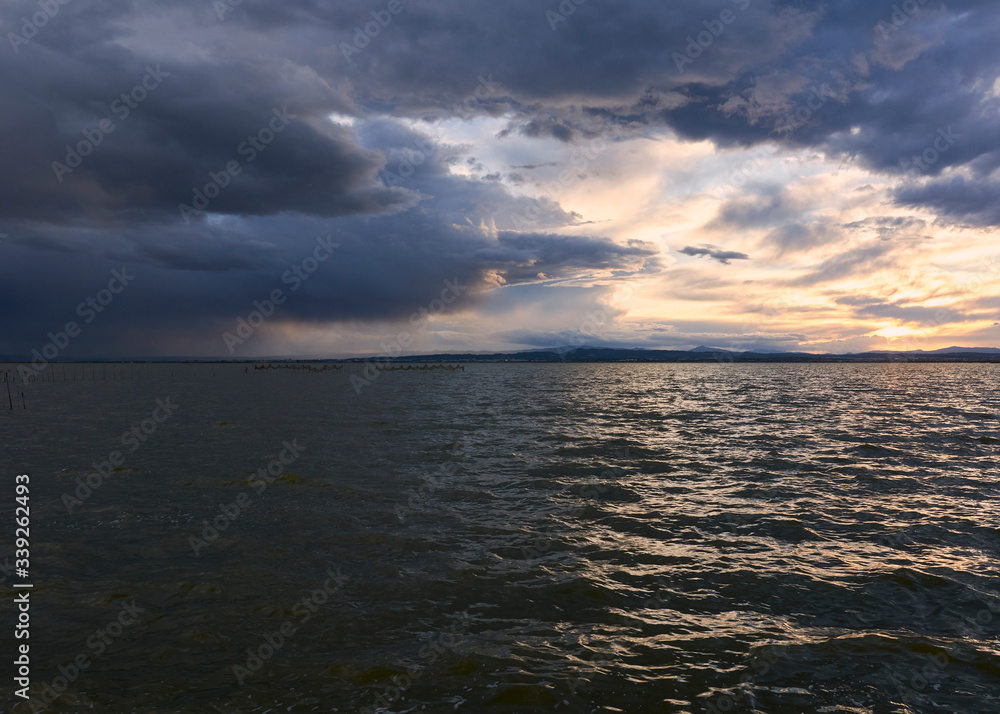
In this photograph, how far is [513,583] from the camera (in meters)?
12.5

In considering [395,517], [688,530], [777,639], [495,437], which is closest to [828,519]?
[688,530]

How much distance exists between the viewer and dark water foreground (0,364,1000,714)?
843cm

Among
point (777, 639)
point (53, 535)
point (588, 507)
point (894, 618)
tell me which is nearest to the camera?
point (777, 639)

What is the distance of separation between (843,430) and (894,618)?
114 feet

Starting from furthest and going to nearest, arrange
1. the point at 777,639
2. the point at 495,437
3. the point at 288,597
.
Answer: the point at 495,437 → the point at 288,597 → the point at 777,639

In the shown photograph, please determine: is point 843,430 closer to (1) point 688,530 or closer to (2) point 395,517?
(1) point 688,530

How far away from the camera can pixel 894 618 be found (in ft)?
35.2

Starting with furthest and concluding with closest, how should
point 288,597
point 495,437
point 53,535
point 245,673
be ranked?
1. point 495,437
2. point 53,535
3. point 288,597
4. point 245,673

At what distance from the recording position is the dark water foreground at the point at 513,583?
27.7ft

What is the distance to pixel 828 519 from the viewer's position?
1748 cm

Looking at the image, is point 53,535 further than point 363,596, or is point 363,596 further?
point 53,535

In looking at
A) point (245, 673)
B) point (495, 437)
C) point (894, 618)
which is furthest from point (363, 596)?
point (495, 437)

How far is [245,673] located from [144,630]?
316 centimetres

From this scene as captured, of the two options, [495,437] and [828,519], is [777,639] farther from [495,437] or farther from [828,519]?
[495,437]
